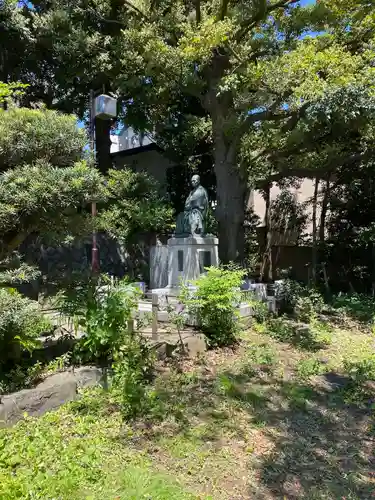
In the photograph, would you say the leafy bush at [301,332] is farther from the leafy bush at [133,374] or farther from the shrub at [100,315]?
the shrub at [100,315]

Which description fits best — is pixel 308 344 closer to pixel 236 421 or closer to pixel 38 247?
pixel 236 421

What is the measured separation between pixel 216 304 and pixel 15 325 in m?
2.95

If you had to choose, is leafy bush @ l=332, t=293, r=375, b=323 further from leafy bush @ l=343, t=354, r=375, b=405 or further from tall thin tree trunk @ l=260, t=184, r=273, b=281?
tall thin tree trunk @ l=260, t=184, r=273, b=281

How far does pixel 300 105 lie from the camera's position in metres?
8.02

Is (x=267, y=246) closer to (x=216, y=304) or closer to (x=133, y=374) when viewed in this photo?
(x=216, y=304)

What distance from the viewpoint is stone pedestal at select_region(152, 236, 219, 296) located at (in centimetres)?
796

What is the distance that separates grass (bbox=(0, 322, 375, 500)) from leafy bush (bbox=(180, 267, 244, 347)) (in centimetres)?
91

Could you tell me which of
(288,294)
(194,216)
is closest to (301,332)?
(288,294)

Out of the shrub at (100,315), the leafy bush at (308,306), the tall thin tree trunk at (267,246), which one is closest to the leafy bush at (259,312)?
the leafy bush at (308,306)

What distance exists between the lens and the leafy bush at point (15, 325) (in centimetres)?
372

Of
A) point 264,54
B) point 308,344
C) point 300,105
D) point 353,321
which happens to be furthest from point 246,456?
Result: point 264,54

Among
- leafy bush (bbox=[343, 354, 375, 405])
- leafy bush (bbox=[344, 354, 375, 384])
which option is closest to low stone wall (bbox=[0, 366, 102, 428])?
leafy bush (bbox=[343, 354, 375, 405])

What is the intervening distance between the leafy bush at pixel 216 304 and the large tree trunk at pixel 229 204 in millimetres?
3535

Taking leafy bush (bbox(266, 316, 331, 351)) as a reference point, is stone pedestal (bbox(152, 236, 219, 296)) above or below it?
above
